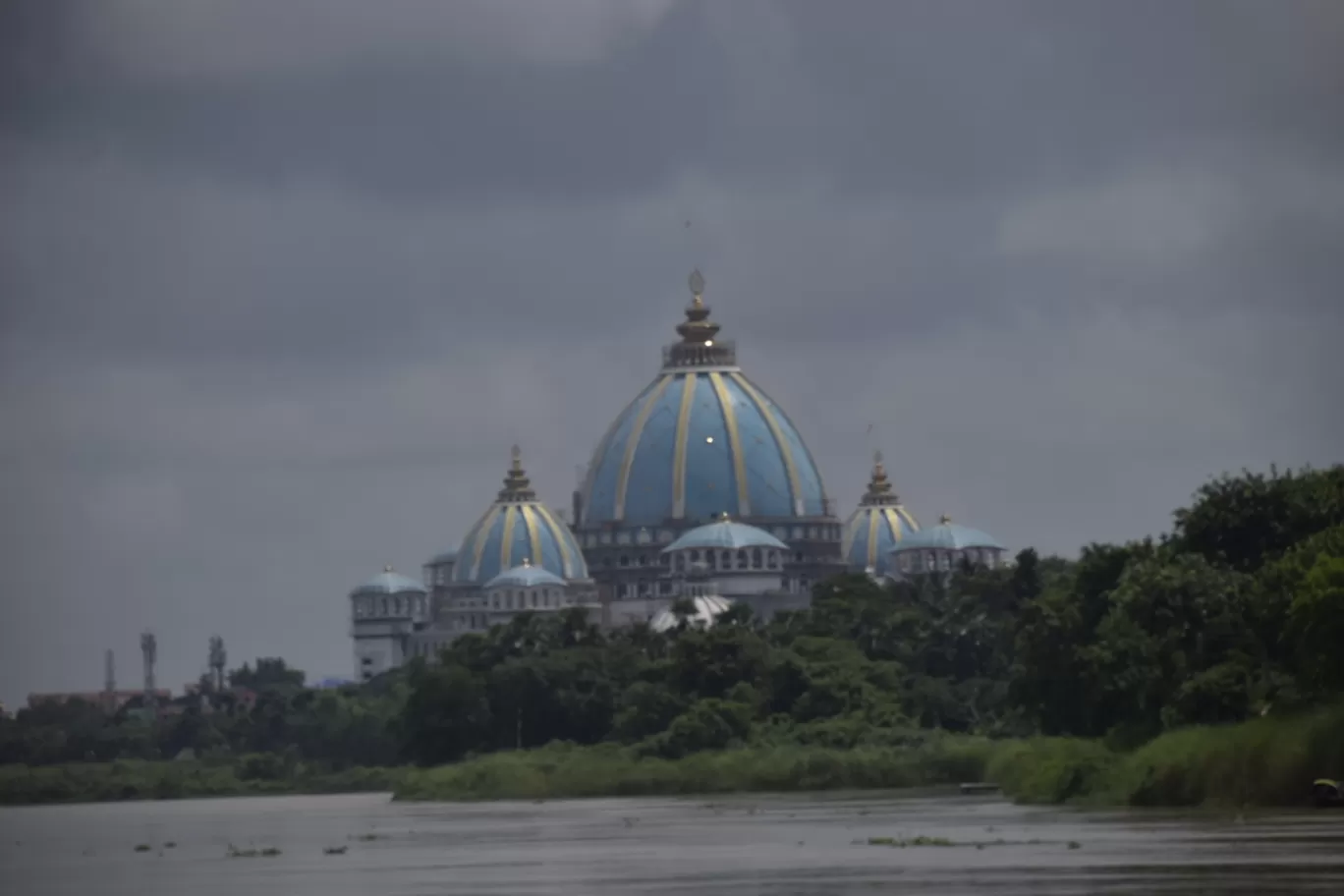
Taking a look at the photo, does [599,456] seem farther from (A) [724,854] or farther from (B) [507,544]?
(A) [724,854]

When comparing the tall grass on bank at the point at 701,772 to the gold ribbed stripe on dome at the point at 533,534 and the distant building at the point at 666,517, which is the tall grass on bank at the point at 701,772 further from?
the gold ribbed stripe on dome at the point at 533,534

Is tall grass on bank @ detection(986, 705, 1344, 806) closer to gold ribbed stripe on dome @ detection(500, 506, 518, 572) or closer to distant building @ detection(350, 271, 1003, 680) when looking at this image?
distant building @ detection(350, 271, 1003, 680)

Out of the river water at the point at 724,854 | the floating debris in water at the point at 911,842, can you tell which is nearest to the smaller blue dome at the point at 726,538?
the river water at the point at 724,854

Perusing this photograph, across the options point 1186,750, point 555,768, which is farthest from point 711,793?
point 1186,750

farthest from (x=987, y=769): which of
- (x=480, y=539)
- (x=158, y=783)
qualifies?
(x=480, y=539)

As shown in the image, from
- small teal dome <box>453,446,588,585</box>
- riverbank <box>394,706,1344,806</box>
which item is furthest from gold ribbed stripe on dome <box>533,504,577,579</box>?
riverbank <box>394,706,1344,806</box>

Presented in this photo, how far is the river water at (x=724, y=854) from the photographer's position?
43625 millimetres

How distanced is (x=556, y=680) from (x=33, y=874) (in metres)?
53.6

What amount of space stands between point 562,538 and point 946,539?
19570 mm

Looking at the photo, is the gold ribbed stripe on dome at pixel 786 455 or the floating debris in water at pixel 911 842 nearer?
the floating debris in water at pixel 911 842

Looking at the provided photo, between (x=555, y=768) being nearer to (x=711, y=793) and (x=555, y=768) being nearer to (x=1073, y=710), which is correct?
(x=711, y=793)

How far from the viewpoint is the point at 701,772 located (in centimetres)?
9175

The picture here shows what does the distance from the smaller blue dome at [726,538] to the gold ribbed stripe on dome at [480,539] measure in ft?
44.9

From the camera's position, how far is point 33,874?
5634 cm
